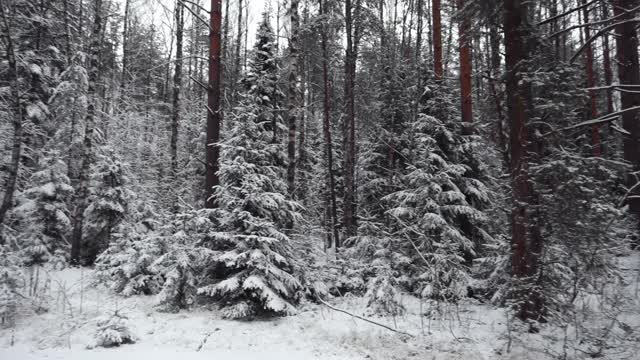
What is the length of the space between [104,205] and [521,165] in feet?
46.0

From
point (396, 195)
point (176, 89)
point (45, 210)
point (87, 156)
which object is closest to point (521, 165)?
point (396, 195)

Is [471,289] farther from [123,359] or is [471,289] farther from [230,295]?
[123,359]

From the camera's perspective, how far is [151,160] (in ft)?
94.8

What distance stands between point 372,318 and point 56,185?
12507 mm

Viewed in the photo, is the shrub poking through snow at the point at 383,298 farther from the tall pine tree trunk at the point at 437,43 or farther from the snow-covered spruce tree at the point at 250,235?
the tall pine tree trunk at the point at 437,43

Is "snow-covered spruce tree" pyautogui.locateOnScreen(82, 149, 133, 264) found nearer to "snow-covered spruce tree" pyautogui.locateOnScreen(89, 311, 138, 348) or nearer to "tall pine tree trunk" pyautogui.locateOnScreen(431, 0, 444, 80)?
"snow-covered spruce tree" pyautogui.locateOnScreen(89, 311, 138, 348)

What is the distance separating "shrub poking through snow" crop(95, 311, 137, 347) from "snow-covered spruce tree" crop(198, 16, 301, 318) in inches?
70.3

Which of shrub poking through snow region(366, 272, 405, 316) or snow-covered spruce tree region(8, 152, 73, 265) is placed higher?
snow-covered spruce tree region(8, 152, 73, 265)

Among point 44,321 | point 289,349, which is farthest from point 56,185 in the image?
point 289,349

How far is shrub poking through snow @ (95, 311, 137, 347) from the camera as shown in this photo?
22.1 ft

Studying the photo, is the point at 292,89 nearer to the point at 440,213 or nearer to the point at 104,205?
the point at 440,213

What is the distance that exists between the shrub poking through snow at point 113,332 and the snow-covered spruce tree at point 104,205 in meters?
8.31

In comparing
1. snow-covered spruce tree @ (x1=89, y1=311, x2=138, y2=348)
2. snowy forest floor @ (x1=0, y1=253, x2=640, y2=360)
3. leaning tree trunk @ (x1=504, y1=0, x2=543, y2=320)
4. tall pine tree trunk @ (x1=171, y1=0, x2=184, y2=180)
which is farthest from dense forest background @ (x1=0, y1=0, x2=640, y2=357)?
tall pine tree trunk @ (x1=171, y1=0, x2=184, y2=180)

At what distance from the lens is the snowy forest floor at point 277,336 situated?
6539 millimetres
